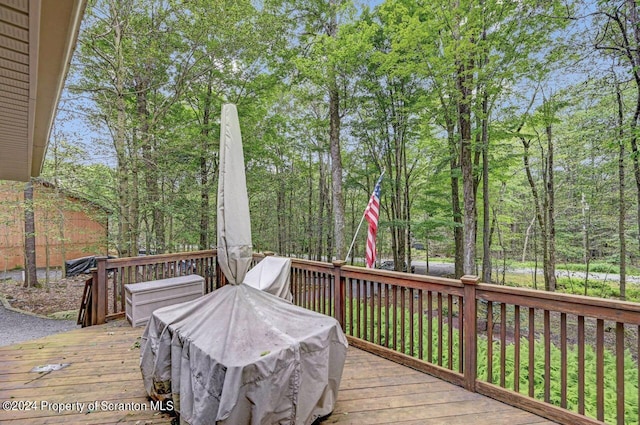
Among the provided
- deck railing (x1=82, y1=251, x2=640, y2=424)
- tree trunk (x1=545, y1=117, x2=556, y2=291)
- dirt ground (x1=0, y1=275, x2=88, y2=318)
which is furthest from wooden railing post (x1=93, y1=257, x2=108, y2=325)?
tree trunk (x1=545, y1=117, x2=556, y2=291)

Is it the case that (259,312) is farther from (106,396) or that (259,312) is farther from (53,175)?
(53,175)

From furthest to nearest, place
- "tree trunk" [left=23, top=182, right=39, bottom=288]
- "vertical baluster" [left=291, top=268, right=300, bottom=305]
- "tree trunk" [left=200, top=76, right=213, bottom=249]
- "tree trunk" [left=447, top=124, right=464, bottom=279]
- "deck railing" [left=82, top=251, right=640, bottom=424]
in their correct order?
"tree trunk" [left=447, top=124, right=464, bottom=279] → "tree trunk" [left=23, top=182, right=39, bottom=288] → "tree trunk" [left=200, top=76, right=213, bottom=249] → "vertical baluster" [left=291, top=268, right=300, bottom=305] → "deck railing" [left=82, top=251, right=640, bottom=424]

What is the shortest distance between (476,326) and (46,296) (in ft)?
39.2

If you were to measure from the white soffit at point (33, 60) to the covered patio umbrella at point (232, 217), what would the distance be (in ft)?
3.37

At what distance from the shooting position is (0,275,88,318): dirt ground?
7963 mm

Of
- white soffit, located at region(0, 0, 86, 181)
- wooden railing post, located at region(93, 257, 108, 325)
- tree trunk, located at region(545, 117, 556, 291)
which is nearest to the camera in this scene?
white soffit, located at region(0, 0, 86, 181)

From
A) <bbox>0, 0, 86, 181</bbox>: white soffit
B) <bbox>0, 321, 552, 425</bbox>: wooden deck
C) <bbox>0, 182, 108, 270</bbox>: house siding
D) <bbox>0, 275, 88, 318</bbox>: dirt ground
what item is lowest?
<bbox>0, 275, 88, 318</bbox>: dirt ground

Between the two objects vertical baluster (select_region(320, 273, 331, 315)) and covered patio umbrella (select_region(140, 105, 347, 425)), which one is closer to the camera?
covered patio umbrella (select_region(140, 105, 347, 425))

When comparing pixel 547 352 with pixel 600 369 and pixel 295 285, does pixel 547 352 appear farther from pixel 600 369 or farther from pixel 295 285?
pixel 295 285

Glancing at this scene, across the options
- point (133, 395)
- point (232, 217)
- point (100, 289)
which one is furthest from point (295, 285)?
point (100, 289)

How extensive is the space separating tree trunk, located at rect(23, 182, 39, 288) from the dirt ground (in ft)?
1.19

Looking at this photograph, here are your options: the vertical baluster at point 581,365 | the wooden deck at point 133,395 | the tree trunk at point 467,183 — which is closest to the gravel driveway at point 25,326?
the wooden deck at point 133,395

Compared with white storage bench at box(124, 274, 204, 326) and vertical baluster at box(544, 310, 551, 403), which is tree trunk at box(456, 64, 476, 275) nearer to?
vertical baluster at box(544, 310, 551, 403)

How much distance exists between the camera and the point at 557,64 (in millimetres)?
5871
